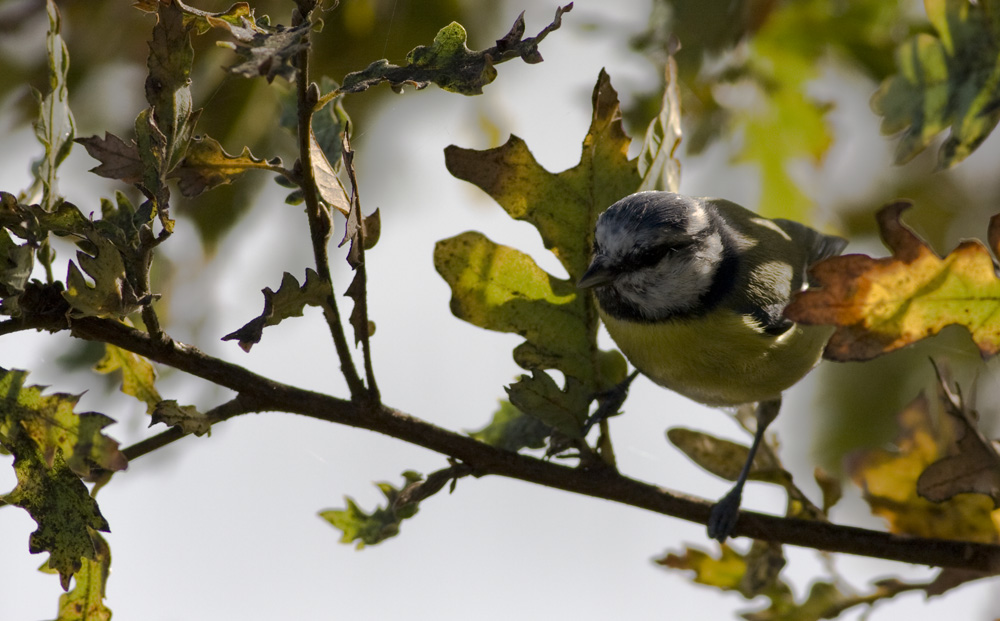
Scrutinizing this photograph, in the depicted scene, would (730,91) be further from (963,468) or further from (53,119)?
(53,119)

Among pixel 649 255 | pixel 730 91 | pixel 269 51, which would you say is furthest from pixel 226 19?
pixel 730 91

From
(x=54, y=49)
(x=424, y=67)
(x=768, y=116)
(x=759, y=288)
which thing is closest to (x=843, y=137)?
(x=768, y=116)

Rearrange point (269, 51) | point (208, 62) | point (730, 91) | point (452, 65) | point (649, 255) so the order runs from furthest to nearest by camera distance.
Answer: point (730, 91), point (649, 255), point (208, 62), point (452, 65), point (269, 51)

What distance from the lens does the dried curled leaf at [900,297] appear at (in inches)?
34.5

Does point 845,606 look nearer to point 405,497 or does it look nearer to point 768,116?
point 405,497

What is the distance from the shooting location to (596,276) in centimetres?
132

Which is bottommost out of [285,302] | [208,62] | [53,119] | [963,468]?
[963,468]

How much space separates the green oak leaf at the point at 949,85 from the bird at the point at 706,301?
39 cm

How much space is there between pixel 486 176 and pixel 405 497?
0.39 m

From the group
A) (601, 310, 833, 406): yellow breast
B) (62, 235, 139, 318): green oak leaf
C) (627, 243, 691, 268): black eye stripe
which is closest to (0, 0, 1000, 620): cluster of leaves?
(62, 235, 139, 318): green oak leaf

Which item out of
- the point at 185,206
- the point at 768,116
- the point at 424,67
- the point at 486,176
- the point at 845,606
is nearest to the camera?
the point at 424,67

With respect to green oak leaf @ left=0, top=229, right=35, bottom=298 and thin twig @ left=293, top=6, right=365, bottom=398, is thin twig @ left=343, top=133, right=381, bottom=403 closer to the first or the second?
thin twig @ left=293, top=6, right=365, bottom=398

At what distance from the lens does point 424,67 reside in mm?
778

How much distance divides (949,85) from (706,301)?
660 millimetres
